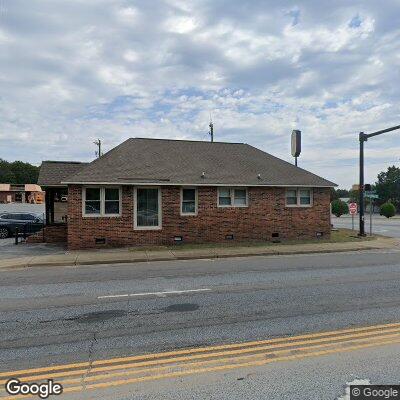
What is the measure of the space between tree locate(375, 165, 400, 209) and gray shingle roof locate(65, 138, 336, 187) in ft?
208

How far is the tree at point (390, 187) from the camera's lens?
77625mm

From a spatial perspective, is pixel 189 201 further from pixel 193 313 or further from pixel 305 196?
pixel 193 313

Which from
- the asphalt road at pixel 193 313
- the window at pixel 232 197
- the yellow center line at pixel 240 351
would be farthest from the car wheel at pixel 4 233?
the yellow center line at pixel 240 351

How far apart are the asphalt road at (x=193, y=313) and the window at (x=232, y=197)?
21.6 ft

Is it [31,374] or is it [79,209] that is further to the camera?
[79,209]

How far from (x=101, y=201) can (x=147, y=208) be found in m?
2.08

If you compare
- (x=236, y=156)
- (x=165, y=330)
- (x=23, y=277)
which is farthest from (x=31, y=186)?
(x=165, y=330)

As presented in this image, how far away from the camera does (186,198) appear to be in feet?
60.8

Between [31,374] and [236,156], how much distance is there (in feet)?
60.5

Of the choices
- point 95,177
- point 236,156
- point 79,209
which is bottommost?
point 79,209

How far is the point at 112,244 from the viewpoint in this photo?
17328 millimetres

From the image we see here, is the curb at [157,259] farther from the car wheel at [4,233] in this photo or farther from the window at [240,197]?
the car wheel at [4,233]

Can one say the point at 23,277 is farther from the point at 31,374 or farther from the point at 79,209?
the point at 31,374

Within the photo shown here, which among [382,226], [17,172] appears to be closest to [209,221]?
[382,226]
